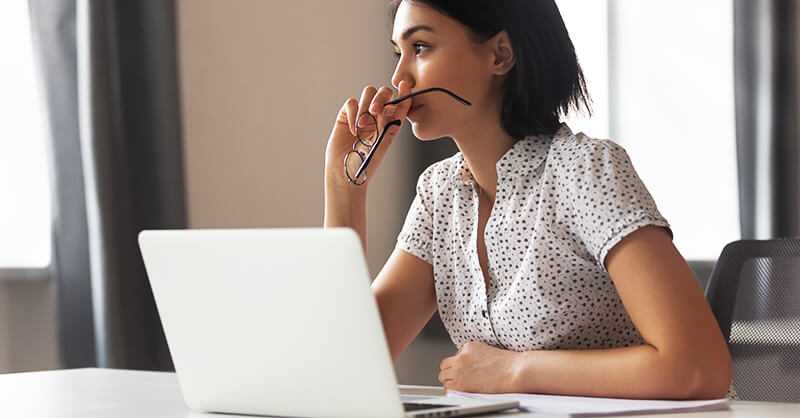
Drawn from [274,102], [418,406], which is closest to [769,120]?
[274,102]

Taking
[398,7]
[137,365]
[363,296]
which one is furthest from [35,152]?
[363,296]

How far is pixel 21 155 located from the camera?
254 cm

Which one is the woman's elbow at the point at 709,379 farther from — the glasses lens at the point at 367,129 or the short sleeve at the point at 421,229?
the glasses lens at the point at 367,129

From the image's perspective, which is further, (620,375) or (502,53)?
(502,53)

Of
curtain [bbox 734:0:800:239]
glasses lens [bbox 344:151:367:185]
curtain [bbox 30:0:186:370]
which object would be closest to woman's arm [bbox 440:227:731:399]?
glasses lens [bbox 344:151:367:185]

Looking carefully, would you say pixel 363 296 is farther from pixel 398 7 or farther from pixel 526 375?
pixel 398 7

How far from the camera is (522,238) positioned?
4.81 feet

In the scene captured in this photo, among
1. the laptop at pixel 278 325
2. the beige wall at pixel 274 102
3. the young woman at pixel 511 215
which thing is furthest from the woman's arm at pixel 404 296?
the beige wall at pixel 274 102

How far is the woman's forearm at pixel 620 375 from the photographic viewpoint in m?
1.18

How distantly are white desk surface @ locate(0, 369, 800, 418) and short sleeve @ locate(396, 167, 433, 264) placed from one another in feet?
1.32

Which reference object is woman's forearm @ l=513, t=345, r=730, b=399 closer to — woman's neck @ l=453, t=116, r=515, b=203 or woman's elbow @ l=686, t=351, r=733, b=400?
woman's elbow @ l=686, t=351, r=733, b=400

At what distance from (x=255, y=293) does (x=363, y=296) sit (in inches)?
5.0

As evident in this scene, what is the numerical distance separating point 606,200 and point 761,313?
313 mm

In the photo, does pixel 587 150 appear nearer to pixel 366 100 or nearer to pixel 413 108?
pixel 413 108
